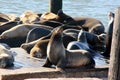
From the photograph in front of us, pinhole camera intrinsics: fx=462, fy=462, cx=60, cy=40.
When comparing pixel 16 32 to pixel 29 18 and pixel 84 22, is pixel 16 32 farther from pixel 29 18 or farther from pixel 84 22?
pixel 84 22

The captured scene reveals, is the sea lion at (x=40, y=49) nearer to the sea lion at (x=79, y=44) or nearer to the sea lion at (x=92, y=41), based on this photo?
the sea lion at (x=79, y=44)

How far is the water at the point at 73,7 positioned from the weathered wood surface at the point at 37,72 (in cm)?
977

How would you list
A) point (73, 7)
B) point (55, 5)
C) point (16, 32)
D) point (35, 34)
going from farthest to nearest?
point (73, 7) → point (55, 5) → point (16, 32) → point (35, 34)

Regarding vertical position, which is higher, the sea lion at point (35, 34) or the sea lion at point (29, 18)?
the sea lion at point (35, 34)

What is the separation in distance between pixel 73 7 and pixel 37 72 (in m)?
14.4

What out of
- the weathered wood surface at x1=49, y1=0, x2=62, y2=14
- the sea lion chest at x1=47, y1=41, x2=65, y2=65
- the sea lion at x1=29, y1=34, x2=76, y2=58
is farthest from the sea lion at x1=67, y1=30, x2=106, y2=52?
the weathered wood surface at x1=49, y1=0, x2=62, y2=14

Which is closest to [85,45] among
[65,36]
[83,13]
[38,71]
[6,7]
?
[65,36]

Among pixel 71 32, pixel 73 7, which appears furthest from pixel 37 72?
pixel 73 7

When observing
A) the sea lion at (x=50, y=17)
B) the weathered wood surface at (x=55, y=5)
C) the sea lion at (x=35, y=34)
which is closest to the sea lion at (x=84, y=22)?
the sea lion at (x=50, y=17)

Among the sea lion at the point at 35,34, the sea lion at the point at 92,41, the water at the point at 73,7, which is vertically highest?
the sea lion at the point at 35,34

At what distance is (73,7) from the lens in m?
21.4

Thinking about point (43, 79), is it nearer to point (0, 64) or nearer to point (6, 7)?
point (0, 64)

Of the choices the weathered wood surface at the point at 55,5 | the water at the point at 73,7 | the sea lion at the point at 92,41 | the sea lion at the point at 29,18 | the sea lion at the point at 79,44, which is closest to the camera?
the sea lion at the point at 79,44

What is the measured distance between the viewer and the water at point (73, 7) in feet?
63.8
